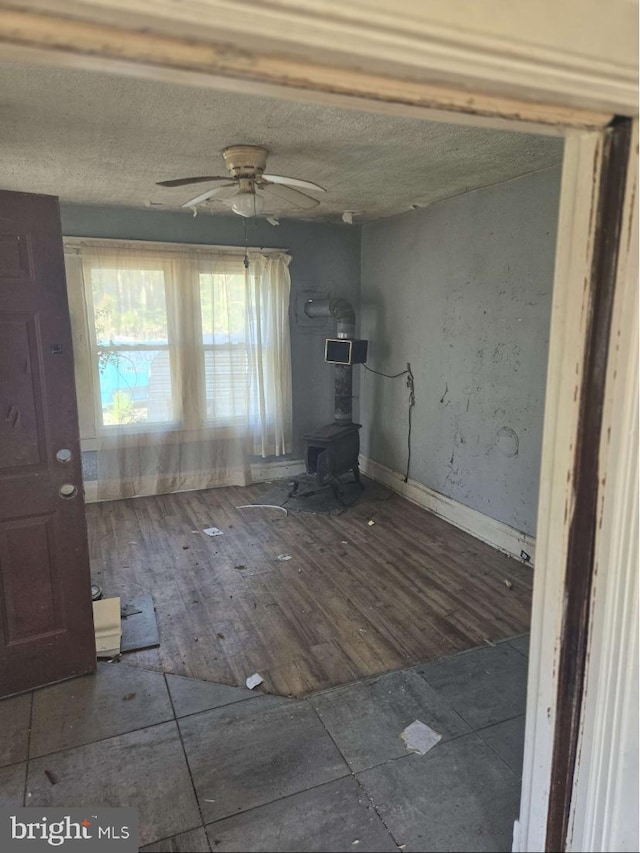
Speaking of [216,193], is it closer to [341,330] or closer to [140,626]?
[341,330]

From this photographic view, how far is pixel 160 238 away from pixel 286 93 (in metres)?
4.14

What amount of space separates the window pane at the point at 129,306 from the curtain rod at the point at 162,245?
198 millimetres

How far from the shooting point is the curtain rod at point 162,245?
4.26 m

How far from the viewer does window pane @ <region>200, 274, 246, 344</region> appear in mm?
4746

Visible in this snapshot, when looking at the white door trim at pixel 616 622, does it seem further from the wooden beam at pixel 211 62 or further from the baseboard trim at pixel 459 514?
the baseboard trim at pixel 459 514

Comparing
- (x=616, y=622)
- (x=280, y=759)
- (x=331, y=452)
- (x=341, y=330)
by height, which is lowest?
(x=280, y=759)

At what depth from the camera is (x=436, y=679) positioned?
241cm

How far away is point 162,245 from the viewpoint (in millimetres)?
4492

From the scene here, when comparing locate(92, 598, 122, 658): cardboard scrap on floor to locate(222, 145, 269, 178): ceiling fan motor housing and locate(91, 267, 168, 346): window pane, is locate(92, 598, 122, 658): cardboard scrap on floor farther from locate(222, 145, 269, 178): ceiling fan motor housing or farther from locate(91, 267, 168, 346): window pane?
locate(91, 267, 168, 346): window pane

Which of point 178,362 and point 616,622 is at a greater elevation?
point 178,362

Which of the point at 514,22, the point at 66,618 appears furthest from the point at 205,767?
the point at 514,22

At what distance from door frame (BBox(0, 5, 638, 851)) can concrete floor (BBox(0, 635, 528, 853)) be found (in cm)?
92

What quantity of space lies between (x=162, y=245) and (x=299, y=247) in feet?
4.14

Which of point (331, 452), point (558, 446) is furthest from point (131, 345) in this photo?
point (558, 446)
